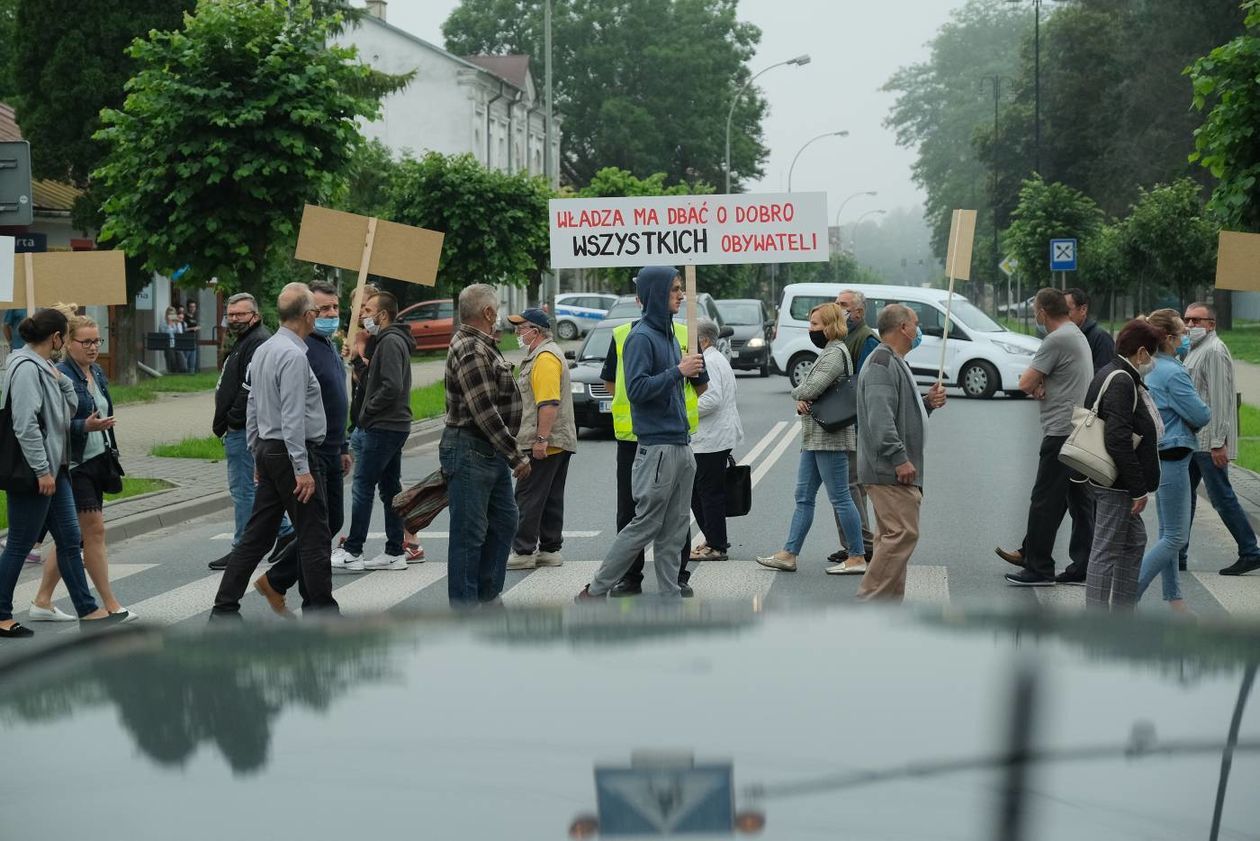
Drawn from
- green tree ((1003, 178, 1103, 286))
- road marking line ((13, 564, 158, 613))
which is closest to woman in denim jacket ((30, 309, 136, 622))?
road marking line ((13, 564, 158, 613))

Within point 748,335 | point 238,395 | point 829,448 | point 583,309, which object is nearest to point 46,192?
point 748,335

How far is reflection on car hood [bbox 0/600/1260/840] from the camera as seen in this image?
70.9 inches

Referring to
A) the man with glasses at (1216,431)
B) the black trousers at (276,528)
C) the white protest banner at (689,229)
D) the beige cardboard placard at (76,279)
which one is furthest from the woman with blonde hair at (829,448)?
the beige cardboard placard at (76,279)

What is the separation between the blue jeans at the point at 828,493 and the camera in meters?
9.60

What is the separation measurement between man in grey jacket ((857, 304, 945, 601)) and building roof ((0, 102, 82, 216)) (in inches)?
998

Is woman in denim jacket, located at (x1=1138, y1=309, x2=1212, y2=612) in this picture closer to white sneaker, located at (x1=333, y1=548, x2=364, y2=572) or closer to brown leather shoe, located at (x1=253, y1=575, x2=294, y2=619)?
brown leather shoe, located at (x1=253, y1=575, x2=294, y2=619)

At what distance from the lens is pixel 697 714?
204cm

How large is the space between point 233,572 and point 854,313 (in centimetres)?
423

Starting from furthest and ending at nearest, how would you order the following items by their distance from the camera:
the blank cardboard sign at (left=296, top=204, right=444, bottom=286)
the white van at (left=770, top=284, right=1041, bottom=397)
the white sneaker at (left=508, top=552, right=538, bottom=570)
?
1. the white van at (left=770, top=284, right=1041, bottom=397)
2. the blank cardboard sign at (left=296, top=204, right=444, bottom=286)
3. the white sneaker at (left=508, top=552, right=538, bottom=570)

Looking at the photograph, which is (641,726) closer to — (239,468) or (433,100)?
(239,468)

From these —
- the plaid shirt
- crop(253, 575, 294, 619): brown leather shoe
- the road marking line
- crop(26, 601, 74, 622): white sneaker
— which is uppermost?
the plaid shirt

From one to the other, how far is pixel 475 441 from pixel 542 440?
6.08 ft

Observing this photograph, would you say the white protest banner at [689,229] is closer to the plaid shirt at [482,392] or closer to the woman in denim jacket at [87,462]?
the plaid shirt at [482,392]

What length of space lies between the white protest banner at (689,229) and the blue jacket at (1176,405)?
105 inches
